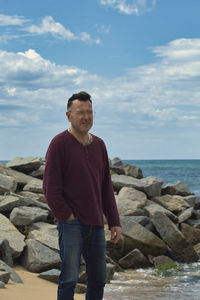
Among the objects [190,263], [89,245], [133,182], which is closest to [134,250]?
[190,263]

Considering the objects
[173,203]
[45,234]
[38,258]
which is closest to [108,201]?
[38,258]

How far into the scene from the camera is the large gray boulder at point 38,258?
292 inches

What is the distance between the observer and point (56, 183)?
3.99 meters

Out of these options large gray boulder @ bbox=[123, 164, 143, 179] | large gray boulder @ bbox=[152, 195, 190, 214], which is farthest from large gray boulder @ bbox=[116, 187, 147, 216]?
large gray boulder @ bbox=[123, 164, 143, 179]

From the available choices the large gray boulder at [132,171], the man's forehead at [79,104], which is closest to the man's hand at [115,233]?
the man's forehead at [79,104]

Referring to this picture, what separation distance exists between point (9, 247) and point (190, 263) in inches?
175

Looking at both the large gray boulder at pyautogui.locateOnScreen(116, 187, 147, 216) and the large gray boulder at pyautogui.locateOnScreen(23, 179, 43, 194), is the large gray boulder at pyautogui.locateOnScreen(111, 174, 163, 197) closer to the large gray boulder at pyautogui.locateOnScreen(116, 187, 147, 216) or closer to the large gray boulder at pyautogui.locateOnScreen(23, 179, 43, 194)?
the large gray boulder at pyautogui.locateOnScreen(116, 187, 147, 216)

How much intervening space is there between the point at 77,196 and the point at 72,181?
0.46 ft

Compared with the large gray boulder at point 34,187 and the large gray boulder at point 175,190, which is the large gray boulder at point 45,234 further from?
the large gray boulder at point 175,190

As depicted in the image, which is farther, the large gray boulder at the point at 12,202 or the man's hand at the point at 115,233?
the large gray boulder at the point at 12,202

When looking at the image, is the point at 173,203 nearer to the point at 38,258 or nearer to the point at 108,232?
the point at 108,232

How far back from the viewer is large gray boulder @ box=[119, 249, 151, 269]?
917 centimetres

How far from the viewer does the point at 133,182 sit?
44.2 feet

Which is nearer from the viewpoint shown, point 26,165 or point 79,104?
point 79,104
